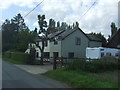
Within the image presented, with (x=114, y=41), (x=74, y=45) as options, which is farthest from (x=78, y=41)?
(x=114, y=41)

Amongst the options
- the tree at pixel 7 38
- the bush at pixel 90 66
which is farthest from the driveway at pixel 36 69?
the tree at pixel 7 38

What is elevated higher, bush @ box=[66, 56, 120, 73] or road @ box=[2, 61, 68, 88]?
bush @ box=[66, 56, 120, 73]

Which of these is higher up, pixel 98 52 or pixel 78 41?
pixel 78 41

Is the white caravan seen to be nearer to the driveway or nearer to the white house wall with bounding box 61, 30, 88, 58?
the driveway

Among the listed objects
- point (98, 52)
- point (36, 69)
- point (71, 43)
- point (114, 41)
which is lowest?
point (36, 69)

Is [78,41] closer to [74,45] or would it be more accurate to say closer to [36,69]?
[74,45]

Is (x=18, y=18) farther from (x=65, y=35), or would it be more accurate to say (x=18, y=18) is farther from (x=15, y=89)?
(x=15, y=89)

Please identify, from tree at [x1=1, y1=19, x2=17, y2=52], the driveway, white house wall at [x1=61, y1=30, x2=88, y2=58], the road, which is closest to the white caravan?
the driveway

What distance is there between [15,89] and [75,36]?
38010 mm

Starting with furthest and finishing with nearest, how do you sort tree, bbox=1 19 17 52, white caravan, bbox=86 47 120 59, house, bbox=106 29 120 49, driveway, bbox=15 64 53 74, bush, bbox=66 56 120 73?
tree, bbox=1 19 17 52 < house, bbox=106 29 120 49 < white caravan, bbox=86 47 120 59 < driveway, bbox=15 64 53 74 < bush, bbox=66 56 120 73

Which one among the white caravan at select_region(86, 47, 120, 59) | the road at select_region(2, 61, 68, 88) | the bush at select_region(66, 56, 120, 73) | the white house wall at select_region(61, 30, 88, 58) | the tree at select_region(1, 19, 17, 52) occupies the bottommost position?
the road at select_region(2, 61, 68, 88)

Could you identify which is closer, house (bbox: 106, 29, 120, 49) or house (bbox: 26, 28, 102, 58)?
house (bbox: 26, 28, 102, 58)

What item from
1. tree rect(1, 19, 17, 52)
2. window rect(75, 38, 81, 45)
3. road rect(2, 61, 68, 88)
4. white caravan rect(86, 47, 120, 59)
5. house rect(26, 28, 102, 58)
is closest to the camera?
road rect(2, 61, 68, 88)

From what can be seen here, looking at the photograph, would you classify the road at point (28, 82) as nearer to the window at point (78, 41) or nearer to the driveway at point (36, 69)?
the driveway at point (36, 69)
